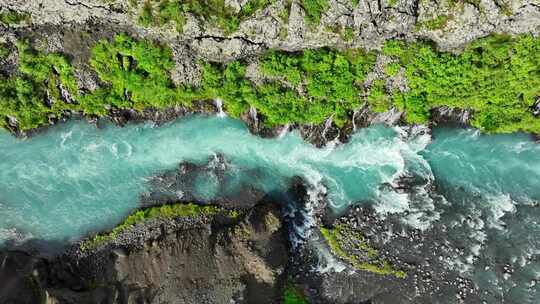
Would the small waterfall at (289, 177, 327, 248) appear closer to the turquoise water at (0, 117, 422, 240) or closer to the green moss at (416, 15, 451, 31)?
the turquoise water at (0, 117, 422, 240)

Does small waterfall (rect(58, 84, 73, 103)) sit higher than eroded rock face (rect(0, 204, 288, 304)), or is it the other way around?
small waterfall (rect(58, 84, 73, 103))

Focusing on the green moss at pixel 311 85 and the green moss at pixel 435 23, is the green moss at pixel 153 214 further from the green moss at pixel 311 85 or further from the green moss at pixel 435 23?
the green moss at pixel 435 23

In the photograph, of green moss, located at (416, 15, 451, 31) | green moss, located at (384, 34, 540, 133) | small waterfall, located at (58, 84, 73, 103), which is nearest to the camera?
green moss, located at (416, 15, 451, 31)

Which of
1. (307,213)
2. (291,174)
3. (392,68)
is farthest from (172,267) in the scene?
(392,68)

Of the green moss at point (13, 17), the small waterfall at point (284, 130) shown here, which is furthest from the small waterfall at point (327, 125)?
the green moss at point (13, 17)

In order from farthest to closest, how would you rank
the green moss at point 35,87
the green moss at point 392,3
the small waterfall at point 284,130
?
the small waterfall at point 284,130 < the green moss at point 35,87 < the green moss at point 392,3

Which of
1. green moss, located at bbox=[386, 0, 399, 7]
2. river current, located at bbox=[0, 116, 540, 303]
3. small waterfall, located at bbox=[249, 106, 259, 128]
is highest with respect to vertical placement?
green moss, located at bbox=[386, 0, 399, 7]

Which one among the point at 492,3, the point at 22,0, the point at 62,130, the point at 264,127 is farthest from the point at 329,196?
the point at 22,0

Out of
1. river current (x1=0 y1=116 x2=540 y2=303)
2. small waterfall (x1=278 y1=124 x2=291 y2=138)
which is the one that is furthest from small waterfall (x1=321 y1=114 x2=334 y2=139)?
small waterfall (x1=278 y1=124 x2=291 y2=138)
